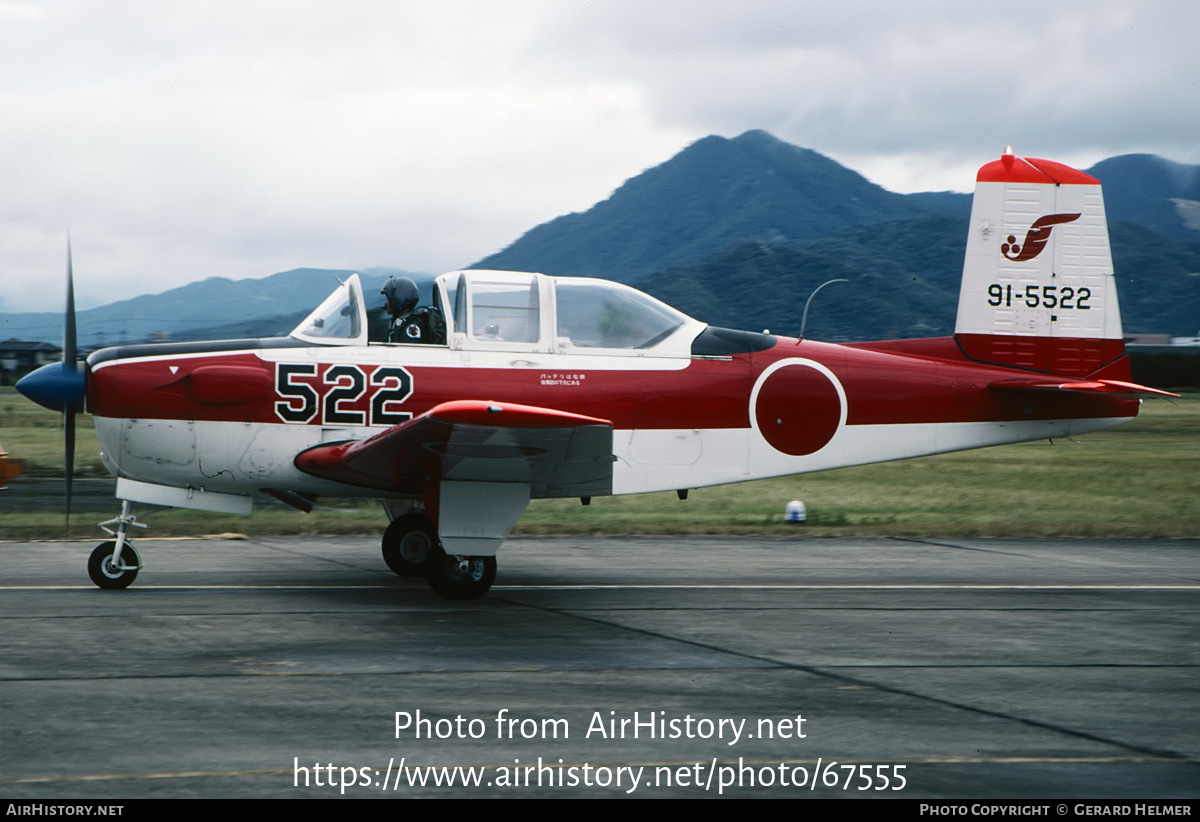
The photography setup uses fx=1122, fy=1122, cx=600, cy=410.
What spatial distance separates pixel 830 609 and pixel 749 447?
1735mm

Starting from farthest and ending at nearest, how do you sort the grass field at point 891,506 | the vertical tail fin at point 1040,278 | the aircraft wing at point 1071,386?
the grass field at point 891,506, the vertical tail fin at point 1040,278, the aircraft wing at point 1071,386

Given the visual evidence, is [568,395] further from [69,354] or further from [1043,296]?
[1043,296]

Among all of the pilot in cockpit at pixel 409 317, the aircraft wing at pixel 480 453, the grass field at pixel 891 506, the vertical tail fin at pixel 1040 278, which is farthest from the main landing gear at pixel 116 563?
the vertical tail fin at pixel 1040 278

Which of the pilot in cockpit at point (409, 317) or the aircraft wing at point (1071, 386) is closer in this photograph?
the pilot in cockpit at point (409, 317)

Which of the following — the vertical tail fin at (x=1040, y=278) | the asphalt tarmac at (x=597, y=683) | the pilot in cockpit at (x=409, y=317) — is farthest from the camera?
the vertical tail fin at (x=1040, y=278)

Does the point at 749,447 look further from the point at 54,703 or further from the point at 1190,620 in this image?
the point at 54,703

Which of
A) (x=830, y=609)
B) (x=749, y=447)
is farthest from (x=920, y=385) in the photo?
(x=830, y=609)

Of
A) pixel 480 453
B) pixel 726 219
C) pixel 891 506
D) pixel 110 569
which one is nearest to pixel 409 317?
pixel 480 453

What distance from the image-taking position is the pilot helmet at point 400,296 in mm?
9336

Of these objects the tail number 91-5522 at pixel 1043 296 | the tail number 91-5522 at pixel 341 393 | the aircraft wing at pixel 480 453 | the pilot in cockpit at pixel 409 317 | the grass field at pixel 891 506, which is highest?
the tail number 91-5522 at pixel 1043 296

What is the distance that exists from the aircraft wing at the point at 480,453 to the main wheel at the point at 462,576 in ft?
2.13

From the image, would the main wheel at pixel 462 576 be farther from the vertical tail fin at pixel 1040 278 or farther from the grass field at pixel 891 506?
the vertical tail fin at pixel 1040 278

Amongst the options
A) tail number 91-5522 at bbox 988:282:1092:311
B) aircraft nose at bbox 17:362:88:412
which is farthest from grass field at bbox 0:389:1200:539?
aircraft nose at bbox 17:362:88:412

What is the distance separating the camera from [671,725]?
17.4 feet
